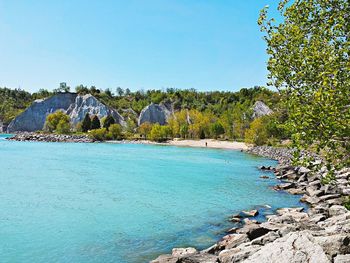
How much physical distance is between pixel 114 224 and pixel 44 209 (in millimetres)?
5654

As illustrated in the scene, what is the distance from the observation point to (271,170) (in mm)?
39562

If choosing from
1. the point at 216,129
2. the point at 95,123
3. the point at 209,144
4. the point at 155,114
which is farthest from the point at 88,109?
the point at 209,144

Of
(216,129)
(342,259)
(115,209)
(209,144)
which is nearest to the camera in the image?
(342,259)

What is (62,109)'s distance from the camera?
12438 centimetres

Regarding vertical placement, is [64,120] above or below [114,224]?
above

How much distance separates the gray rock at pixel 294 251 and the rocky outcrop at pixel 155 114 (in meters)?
109

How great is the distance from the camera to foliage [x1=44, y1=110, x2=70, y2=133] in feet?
349

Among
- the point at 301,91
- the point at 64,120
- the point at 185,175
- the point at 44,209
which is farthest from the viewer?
the point at 64,120

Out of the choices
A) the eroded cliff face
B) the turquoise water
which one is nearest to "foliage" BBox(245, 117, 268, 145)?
the turquoise water

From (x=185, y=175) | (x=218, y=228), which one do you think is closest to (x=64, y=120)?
(x=185, y=175)

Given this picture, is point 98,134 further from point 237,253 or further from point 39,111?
point 237,253

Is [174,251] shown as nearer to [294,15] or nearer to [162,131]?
[294,15]

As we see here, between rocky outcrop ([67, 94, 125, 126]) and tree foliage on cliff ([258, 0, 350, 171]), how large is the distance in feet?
362

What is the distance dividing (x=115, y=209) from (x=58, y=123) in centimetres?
9406
